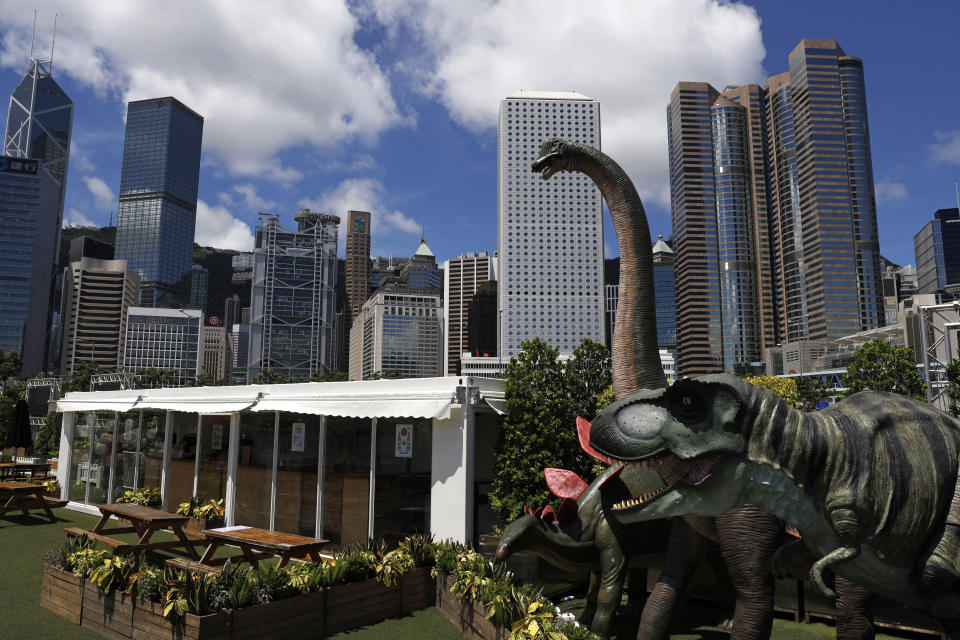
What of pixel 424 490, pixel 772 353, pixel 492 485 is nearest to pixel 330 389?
pixel 424 490

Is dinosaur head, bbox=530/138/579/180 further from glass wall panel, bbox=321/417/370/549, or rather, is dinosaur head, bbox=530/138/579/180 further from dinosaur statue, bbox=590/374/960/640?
glass wall panel, bbox=321/417/370/549

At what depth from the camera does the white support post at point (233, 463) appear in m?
11.7

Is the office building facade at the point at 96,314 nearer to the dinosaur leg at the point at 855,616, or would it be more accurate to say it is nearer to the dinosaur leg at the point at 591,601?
the dinosaur leg at the point at 591,601

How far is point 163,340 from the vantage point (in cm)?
15988

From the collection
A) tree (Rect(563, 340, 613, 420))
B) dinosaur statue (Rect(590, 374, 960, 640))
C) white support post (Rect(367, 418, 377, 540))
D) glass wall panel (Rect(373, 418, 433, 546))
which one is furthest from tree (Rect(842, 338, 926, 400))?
dinosaur statue (Rect(590, 374, 960, 640))

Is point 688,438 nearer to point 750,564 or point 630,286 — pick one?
point 750,564

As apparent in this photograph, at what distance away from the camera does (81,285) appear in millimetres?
169125

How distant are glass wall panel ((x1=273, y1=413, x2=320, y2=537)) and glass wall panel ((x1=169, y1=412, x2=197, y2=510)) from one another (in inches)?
126

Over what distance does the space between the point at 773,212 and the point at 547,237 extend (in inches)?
2373

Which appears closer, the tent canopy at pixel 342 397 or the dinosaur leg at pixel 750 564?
the dinosaur leg at pixel 750 564

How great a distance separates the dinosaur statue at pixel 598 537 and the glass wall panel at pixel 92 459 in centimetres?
1357

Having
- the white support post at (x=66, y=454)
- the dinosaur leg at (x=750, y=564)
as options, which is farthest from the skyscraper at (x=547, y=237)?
the dinosaur leg at (x=750, y=564)

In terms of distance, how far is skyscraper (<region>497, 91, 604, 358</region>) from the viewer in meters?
175

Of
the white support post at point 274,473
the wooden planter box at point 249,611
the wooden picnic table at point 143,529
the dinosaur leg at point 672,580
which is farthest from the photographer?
the white support post at point 274,473
